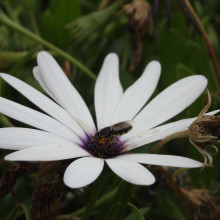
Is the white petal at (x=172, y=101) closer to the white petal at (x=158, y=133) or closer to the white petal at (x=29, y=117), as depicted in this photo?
the white petal at (x=158, y=133)

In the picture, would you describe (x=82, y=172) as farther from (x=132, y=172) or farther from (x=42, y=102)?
(x=42, y=102)

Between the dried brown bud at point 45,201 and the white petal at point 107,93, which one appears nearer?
the dried brown bud at point 45,201

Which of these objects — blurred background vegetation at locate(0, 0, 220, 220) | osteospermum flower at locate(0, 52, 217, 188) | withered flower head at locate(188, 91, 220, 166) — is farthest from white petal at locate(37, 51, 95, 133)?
withered flower head at locate(188, 91, 220, 166)

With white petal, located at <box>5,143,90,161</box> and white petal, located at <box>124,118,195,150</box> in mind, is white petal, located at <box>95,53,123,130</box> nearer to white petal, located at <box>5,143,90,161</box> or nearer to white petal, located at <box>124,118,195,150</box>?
white petal, located at <box>124,118,195,150</box>

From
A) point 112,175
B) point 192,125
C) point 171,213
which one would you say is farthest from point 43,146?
point 171,213

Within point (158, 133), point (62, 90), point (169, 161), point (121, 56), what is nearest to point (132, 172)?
point (169, 161)

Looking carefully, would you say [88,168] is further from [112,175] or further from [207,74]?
[207,74]

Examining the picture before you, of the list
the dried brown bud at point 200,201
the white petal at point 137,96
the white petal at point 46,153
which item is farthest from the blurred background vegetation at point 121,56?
the white petal at point 46,153
